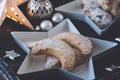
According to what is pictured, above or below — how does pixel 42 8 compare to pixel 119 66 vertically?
above

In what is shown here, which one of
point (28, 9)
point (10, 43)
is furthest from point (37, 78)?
point (28, 9)

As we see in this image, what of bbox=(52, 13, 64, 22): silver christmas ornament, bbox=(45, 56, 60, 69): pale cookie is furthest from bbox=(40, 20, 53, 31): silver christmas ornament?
bbox=(45, 56, 60, 69): pale cookie

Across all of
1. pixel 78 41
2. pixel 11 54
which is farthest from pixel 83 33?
pixel 11 54

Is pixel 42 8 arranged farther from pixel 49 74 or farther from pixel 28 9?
pixel 49 74

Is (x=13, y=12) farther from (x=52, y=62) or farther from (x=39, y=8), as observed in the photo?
(x=52, y=62)

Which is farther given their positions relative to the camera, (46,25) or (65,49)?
(46,25)

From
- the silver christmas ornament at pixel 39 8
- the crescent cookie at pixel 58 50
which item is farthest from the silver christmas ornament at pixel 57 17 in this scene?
the crescent cookie at pixel 58 50

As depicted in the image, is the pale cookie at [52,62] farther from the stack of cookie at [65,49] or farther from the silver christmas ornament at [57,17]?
the silver christmas ornament at [57,17]
